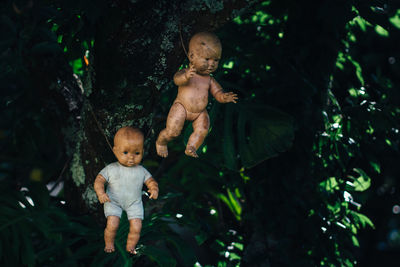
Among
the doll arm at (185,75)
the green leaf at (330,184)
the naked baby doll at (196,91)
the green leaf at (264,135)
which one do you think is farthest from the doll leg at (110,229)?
the green leaf at (330,184)

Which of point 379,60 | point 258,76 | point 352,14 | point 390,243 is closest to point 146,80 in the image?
point 352,14

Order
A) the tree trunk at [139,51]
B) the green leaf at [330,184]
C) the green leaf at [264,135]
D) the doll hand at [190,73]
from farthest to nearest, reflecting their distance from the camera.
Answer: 1. the green leaf at [330,184]
2. the green leaf at [264,135]
3. the tree trunk at [139,51]
4. the doll hand at [190,73]

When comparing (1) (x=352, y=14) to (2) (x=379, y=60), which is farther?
(2) (x=379, y=60)

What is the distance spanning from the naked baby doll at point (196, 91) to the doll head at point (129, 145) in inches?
1.5

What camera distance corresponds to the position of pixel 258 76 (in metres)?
1.81

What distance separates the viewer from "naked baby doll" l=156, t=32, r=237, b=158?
60cm

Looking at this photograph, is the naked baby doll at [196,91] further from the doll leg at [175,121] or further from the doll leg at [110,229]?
the doll leg at [110,229]

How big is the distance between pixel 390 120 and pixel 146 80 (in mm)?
1244

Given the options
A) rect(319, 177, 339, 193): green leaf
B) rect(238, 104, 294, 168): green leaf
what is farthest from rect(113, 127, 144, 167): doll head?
rect(319, 177, 339, 193): green leaf

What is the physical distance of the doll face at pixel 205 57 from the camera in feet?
1.97

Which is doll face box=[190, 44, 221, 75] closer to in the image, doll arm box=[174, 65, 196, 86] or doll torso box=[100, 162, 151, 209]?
doll arm box=[174, 65, 196, 86]

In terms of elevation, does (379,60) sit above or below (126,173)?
below

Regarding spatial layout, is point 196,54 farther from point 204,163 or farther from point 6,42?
point 204,163

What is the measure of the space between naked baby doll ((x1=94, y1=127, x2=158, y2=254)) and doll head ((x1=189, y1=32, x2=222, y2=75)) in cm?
14
